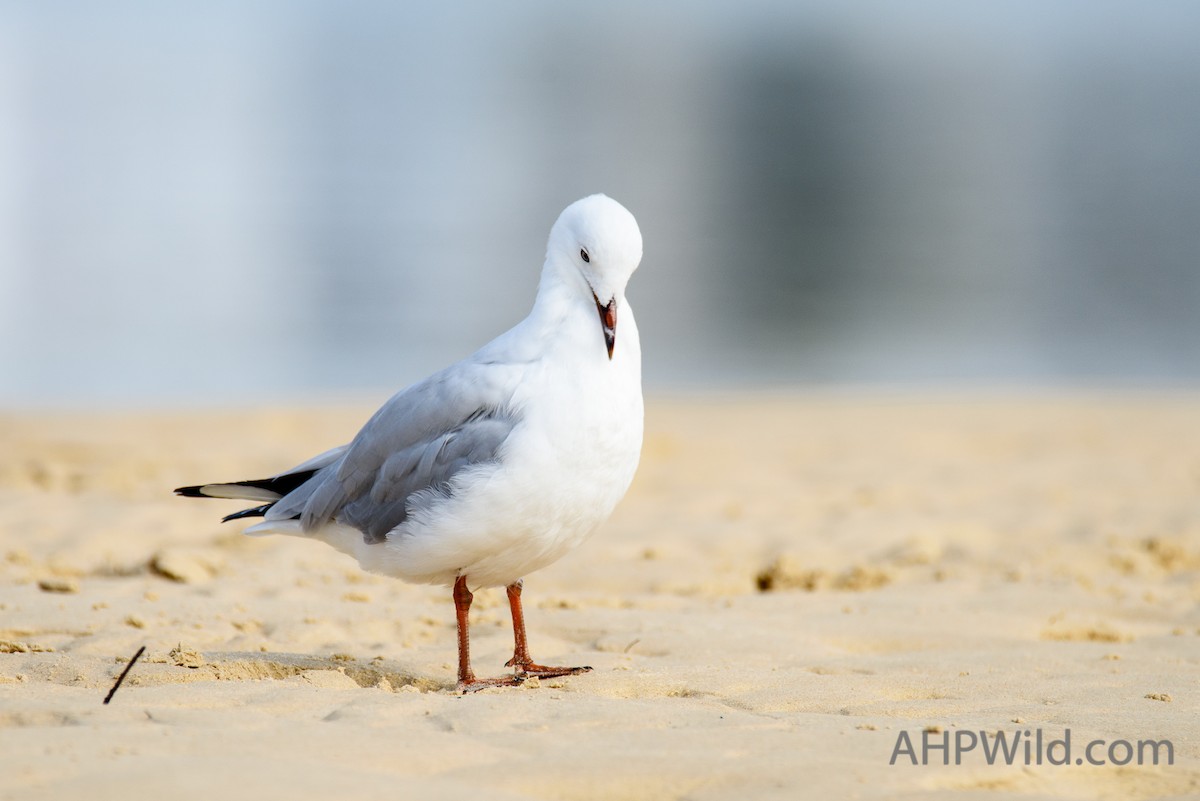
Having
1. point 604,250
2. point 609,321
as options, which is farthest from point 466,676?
point 604,250

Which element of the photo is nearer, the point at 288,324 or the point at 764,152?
the point at 288,324

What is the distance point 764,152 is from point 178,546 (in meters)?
28.5

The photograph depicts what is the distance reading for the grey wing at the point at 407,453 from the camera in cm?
395

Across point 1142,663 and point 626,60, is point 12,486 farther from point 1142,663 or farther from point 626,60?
point 626,60

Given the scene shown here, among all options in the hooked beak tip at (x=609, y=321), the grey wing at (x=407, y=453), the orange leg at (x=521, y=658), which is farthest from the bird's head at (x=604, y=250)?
the orange leg at (x=521, y=658)

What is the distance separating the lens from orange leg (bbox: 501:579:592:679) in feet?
13.4

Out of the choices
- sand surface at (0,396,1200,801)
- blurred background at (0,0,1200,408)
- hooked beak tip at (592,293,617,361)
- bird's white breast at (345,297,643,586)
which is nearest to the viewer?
sand surface at (0,396,1200,801)

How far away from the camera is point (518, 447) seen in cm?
384

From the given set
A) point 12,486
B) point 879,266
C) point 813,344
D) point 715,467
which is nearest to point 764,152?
point 879,266

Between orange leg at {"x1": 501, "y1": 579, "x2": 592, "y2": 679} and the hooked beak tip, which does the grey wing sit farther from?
orange leg at {"x1": 501, "y1": 579, "x2": 592, "y2": 679}

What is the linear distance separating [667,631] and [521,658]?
0.69 meters

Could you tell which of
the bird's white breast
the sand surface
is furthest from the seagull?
the sand surface

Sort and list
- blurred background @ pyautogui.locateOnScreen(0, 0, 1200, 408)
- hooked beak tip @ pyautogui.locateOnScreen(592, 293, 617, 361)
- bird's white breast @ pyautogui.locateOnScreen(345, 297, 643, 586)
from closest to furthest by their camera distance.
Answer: bird's white breast @ pyautogui.locateOnScreen(345, 297, 643, 586)
hooked beak tip @ pyautogui.locateOnScreen(592, 293, 617, 361)
blurred background @ pyautogui.locateOnScreen(0, 0, 1200, 408)

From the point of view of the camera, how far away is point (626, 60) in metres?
45.3
